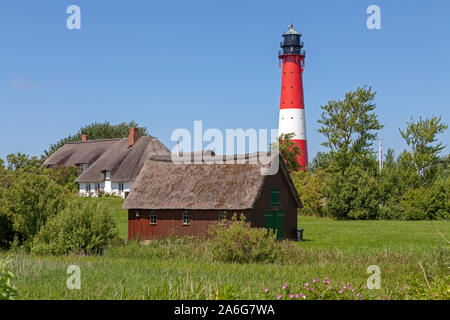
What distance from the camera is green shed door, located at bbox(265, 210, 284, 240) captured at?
2967 centimetres

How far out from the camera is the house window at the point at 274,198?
99.0 ft

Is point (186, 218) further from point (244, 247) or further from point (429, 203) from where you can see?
point (429, 203)

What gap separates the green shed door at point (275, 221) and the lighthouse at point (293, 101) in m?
32.0

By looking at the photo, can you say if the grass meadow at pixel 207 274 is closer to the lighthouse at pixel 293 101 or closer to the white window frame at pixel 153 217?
the white window frame at pixel 153 217

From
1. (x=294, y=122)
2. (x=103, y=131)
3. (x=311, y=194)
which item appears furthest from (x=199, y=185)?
(x=103, y=131)

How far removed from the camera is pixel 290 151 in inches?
2383

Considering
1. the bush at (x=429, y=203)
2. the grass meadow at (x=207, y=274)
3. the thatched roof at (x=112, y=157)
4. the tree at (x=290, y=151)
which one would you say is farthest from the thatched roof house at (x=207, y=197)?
the tree at (x=290, y=151)

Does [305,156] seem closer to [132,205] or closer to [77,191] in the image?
[77,191]

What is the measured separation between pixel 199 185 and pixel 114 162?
32854 mm

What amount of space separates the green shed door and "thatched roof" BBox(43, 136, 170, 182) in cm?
2694

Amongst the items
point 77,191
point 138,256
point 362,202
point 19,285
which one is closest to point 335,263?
point 138,256

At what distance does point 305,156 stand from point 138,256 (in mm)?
43470

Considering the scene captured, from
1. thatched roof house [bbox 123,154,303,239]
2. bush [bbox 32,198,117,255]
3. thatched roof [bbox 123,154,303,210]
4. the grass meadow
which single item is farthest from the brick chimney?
bush [bbox 32,198,117,255]

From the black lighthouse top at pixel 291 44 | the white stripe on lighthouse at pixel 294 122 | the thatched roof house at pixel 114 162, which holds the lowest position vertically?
the thatched roof house at pixel 114 162
